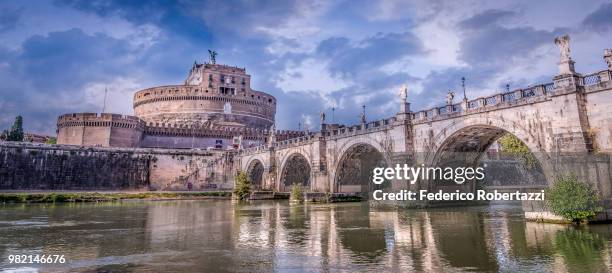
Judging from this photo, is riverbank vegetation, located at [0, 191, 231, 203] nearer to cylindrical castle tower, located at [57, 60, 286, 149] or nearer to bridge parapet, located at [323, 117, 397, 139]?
bridge parapet, located at [323, 117, 397, 139]

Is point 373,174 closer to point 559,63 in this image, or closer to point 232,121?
point 559,63

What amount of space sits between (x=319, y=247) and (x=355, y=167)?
91.0ft

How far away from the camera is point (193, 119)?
8000 centimetres

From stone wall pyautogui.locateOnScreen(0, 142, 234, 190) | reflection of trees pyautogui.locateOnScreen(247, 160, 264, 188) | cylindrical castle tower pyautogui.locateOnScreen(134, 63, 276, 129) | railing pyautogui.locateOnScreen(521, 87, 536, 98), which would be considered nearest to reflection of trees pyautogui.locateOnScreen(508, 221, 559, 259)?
railing pyautogui.locateOnScreen(521, 87, 536, 98)

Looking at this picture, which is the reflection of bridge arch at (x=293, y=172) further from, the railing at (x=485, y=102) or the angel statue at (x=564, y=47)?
the angel statue at (x=564, y=47)

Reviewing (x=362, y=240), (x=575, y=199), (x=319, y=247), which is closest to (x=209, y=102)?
(x=362, y=240)

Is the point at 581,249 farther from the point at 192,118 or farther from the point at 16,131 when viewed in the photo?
the point at 16,131

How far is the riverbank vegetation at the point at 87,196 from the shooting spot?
39206 mm

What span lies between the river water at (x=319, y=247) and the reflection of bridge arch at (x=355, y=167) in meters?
19.2

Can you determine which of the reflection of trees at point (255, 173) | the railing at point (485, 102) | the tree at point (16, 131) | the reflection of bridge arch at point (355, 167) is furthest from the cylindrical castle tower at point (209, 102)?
the railing at point (485, 102)

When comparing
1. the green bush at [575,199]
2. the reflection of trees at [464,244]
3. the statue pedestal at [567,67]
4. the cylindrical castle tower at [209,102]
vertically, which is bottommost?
the reflection of trees at [464,244]

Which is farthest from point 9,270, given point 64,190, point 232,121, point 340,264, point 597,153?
point 232,121

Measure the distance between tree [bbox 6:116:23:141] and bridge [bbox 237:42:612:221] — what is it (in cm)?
5393

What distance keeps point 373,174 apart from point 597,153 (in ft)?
82.7
